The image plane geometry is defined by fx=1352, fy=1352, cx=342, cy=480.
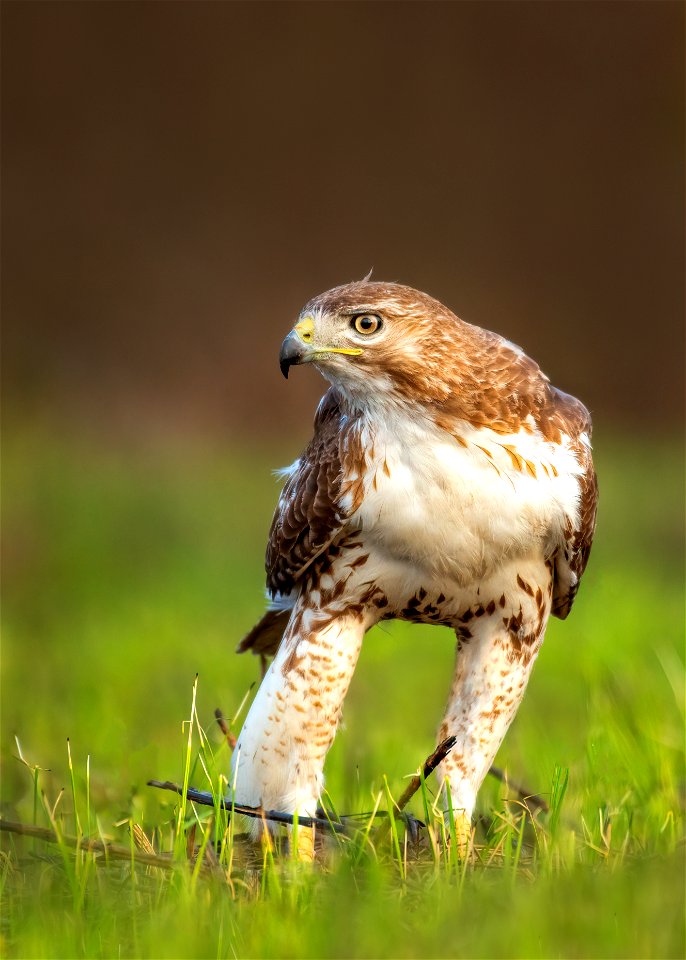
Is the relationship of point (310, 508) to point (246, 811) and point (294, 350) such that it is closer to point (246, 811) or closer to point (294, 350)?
point (294, 350)

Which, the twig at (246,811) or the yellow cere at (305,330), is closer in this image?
the twig at (246,811)

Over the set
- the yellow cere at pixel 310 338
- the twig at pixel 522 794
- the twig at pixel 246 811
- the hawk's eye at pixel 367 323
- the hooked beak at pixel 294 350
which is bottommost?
the twig at pixel 246 811

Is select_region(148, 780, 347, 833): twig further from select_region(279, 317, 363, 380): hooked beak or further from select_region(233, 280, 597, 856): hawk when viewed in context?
select_region(279, 317, 363, 380): hooked beak

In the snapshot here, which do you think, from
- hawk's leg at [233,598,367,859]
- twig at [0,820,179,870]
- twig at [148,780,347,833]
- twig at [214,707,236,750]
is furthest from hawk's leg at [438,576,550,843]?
twig at [0,820,179,870]

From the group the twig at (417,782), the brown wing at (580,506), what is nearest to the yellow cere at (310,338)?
the brown wing at (580,506)

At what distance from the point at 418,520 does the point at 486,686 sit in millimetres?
573

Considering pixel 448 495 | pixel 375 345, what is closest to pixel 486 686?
pixel 448 495

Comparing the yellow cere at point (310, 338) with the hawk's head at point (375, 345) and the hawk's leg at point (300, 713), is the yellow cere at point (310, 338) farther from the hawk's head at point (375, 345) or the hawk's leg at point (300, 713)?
the hawk's leg at point (300, 713)

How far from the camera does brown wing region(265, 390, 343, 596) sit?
328 centimetres

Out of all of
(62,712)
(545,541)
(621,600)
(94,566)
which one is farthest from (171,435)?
(545,541)

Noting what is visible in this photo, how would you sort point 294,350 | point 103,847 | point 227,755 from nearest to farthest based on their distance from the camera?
point 103,847, point 294,350, point 227,755

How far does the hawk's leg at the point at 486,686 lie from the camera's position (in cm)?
348

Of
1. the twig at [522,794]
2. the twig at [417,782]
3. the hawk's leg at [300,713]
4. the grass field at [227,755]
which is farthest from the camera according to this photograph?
the twig at [522,794]

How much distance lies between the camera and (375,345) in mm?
3191
